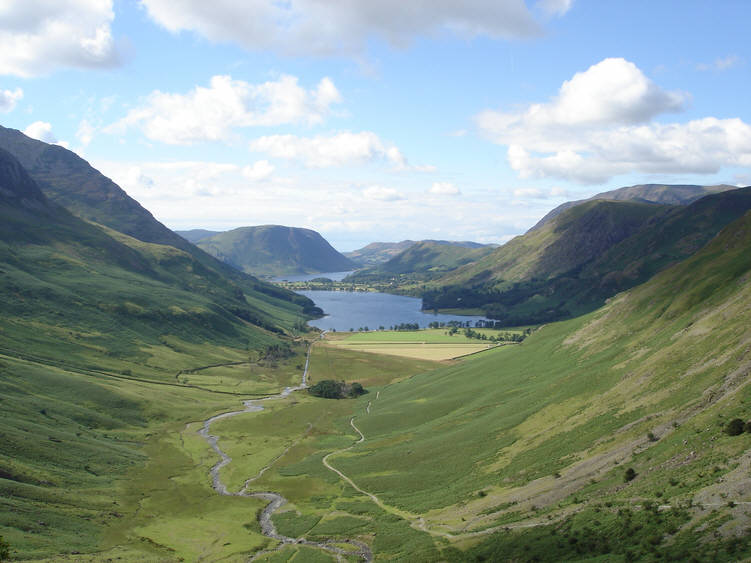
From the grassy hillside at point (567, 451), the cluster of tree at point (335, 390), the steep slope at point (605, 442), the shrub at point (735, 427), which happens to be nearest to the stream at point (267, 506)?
the grassy hillside at point (567, 451)

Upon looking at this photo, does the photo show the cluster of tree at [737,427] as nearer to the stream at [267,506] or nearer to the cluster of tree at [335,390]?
the stream at [267,506]

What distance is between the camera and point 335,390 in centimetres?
19300

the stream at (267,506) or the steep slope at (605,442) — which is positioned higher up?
the steep slope at (605,442)

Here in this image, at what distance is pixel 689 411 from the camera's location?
6038 centimetres

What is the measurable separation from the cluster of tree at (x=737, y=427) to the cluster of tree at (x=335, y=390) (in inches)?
5886

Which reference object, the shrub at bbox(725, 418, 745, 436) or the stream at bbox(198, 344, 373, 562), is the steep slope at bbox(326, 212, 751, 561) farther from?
the stream at bbox(198, 344, 373, 562)

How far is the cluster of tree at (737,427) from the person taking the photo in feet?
159

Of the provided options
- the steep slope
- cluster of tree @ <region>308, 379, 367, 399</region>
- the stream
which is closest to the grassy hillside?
the steep slope

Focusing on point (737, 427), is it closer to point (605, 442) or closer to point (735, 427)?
point (735, 427)

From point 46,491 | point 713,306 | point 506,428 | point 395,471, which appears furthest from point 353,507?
point 713,306

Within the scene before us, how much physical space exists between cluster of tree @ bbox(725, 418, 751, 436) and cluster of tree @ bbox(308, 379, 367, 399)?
150m

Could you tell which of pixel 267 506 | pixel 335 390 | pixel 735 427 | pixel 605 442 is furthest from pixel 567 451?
pixel 335 390

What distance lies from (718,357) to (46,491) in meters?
103

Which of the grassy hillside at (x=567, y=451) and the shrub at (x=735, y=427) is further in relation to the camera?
the shrub at (x=735, y=427)
